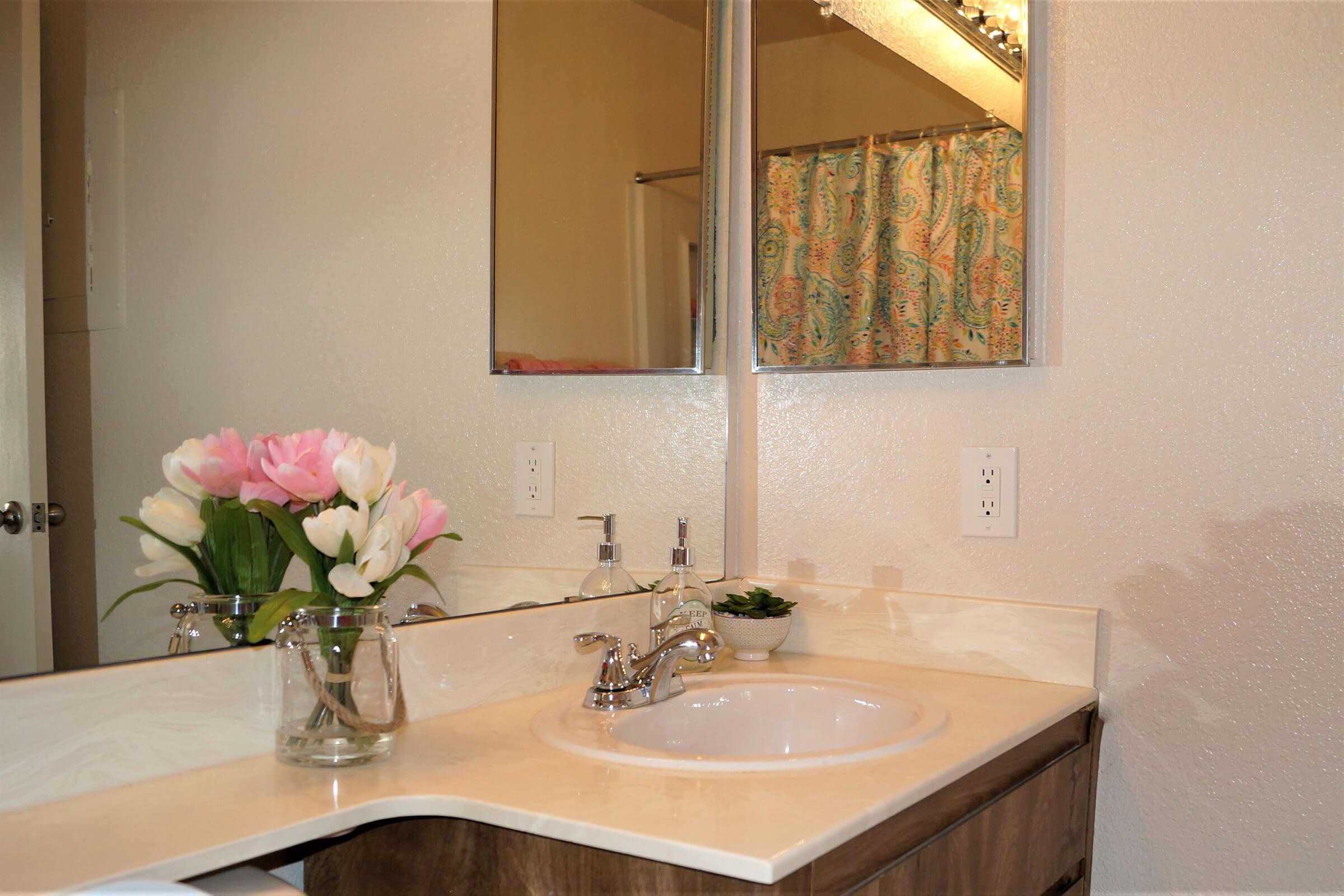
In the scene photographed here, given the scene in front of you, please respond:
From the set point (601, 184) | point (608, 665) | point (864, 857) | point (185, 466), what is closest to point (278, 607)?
point (185, 466)

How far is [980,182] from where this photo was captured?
1.52m

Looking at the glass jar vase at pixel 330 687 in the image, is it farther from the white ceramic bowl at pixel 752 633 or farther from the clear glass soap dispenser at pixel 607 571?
the white ceramic bowl at pixel 752 633

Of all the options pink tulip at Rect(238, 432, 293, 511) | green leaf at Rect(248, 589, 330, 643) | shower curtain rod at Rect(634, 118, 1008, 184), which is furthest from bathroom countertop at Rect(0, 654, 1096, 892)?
shower curtain rod at Rect(634, 118, 1008, 184)

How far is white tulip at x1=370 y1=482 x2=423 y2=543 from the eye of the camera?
109 centimetres

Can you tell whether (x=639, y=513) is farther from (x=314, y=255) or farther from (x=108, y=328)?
(x=108, y=328)

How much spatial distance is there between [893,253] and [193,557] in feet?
3.32

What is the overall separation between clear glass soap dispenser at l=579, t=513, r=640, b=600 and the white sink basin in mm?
172

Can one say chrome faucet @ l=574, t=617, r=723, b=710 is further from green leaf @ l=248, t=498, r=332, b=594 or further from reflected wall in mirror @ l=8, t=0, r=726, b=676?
green leaf @ l=248, t=498, r=332, b=594

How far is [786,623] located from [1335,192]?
863mm

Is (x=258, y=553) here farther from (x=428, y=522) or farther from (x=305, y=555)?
(x=428, y=522)

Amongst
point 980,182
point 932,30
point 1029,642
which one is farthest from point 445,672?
point 932,30

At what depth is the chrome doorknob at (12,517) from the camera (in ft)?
2.99

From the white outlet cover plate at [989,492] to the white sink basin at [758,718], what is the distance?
292 mm

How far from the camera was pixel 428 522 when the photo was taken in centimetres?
114
